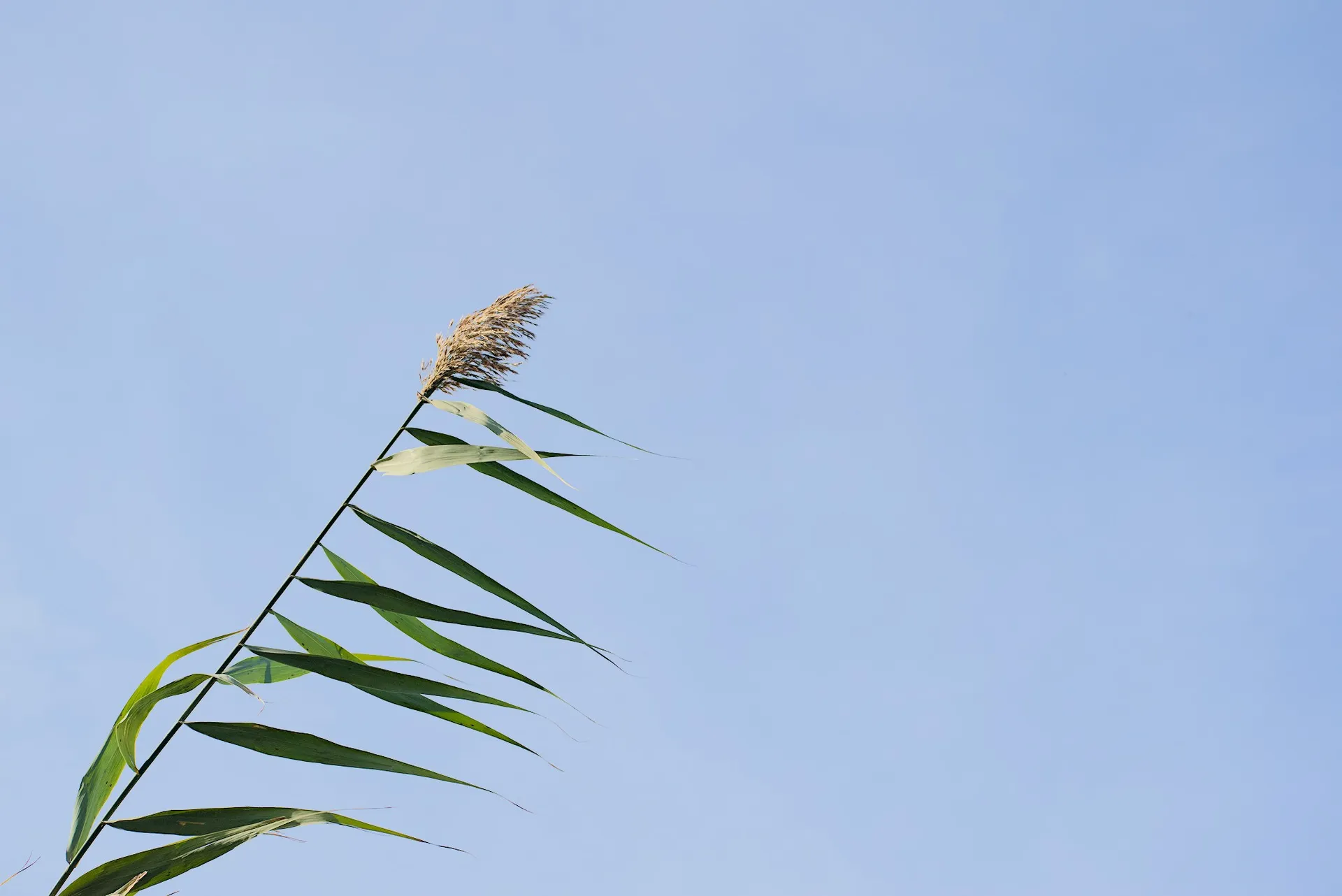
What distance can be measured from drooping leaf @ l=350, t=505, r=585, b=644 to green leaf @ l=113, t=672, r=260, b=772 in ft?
1.36

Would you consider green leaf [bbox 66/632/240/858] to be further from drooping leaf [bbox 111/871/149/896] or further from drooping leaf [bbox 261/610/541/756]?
drooping leaf [bbox 111/871/149/896]

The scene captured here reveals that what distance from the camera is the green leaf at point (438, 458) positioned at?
6.25 ft

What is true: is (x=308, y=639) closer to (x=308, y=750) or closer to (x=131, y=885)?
(x=308, y=750)

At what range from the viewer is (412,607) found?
1.77 meters

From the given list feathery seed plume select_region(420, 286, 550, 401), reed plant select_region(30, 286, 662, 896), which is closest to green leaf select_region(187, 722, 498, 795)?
reed plant select_region(30, 286, 662, 896)

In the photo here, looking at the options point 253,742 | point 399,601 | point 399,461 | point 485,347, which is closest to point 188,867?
point 253,742

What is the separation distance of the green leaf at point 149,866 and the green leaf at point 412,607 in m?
0.46

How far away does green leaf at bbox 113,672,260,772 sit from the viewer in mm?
1571

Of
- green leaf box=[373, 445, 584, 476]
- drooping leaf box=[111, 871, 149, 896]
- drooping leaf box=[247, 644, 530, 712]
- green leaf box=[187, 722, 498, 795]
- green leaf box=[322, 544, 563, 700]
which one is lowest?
drooping leaf box=[111, 871, 149, 896]

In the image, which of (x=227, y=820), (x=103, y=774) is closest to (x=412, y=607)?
(x=227, y=820)

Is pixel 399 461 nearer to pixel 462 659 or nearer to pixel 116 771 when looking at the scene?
pixel 462 659

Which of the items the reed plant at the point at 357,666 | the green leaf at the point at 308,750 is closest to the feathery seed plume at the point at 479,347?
the reed plant at the point at 357,666

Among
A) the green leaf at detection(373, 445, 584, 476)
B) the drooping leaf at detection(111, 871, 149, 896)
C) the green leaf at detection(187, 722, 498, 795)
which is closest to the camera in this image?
the drooping leaf at detection(111, 871, 149, 896)

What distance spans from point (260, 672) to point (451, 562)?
0.40 metres
